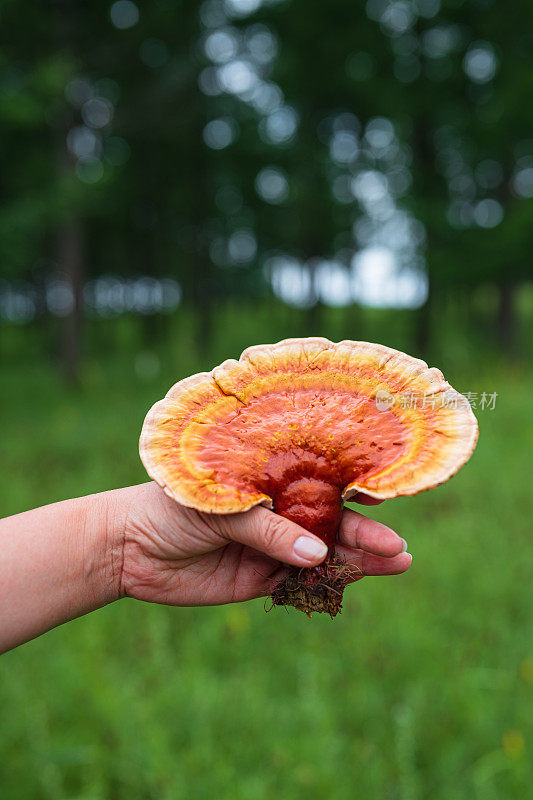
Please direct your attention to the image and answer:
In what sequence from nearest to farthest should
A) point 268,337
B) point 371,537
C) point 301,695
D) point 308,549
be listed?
point 308,549
point 371,537
point 301,695
point 268,337

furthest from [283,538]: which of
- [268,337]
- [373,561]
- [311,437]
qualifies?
[268,337]

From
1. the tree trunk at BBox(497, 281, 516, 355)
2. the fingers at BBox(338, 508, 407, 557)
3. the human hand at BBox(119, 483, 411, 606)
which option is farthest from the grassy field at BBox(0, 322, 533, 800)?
the tree trunk at BBox(497, 281, 516, 355)

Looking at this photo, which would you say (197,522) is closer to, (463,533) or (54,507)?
(54,507)

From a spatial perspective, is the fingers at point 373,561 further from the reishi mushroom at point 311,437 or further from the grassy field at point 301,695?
the grassy field at point 301,695

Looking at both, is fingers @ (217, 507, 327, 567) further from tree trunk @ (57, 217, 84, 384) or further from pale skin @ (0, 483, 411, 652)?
tree trunk @ (57, 217, 84, 384)

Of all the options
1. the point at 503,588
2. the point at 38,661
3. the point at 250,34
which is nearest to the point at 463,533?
the point at 503,588

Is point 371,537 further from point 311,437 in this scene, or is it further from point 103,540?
point 103,540

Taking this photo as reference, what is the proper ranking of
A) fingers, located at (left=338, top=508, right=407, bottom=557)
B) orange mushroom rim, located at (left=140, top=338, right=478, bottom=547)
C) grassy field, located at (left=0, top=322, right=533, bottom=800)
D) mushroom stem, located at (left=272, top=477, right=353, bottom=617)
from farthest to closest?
grassy field, located at (left=0, top=322, right=533, bottom=800) → fingers, located at (left=338, top=508, right=407, bottom=557) → mushroom stem, located at (left=272, top=477, right=353, bottom=617) → orange mushroom rim, located at (left=140, top=338, right=478, bottom=547)
